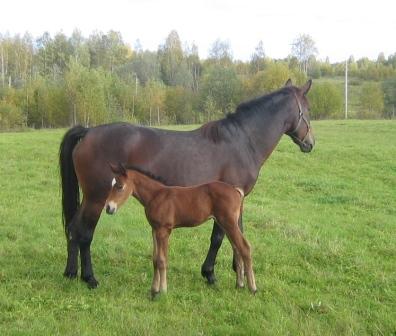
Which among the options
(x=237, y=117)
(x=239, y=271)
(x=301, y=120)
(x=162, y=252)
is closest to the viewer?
(x=162, y=252)

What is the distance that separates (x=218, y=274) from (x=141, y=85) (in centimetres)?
5949

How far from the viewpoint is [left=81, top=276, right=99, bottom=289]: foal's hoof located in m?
5.73

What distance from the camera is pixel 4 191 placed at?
38.9 ft

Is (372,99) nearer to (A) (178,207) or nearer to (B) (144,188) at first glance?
(A) (178,207)

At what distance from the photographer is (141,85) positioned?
6381cm

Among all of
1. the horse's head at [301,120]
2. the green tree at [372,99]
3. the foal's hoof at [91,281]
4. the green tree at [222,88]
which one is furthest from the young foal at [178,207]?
the green tree at [372,99]

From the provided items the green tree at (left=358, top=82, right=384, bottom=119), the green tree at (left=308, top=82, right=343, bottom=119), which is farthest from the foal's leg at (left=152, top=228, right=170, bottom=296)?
the green tree at (left=358, top=82, right=384, bottom=119)

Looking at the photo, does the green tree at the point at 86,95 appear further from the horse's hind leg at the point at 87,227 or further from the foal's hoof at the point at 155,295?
the foal's hoof at the point at 155,295

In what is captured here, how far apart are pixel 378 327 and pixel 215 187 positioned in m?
2.18

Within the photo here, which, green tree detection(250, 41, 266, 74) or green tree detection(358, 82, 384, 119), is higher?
green tree detection(250, 41, 266, 74)

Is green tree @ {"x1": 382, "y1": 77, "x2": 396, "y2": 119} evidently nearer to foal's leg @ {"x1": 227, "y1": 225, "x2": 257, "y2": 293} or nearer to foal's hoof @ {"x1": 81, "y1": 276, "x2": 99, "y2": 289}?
foal's leg @ {"x1": 227, "y1": 225, "x2": 257, "y2": 293}

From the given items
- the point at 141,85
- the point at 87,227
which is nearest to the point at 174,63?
the point at 141,85

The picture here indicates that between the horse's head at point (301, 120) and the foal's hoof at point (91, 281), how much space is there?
3.28m

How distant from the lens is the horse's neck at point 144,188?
5191 mm
